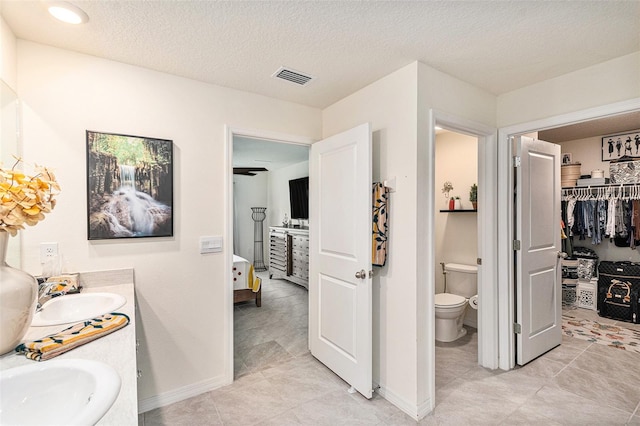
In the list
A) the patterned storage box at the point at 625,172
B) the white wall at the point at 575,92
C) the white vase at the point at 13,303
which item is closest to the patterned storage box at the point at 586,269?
the patterned storage box at the point at 625,172

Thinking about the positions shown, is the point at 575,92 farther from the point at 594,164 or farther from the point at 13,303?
the point at 13,303

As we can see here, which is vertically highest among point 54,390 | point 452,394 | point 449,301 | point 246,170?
point 246,170

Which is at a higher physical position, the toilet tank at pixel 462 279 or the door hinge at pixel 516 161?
the door hinge at pixel 516 161

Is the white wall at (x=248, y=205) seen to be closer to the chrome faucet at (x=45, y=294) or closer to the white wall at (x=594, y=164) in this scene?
the chrome faucet at (x=45, y=294)

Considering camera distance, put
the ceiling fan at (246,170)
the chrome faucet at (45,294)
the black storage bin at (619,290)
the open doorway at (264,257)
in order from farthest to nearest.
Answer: the ceiling fan at (246,170) < the black storage bin at (619,290) < the open doorway at (264,257) < the chrome faucet at (45,294)

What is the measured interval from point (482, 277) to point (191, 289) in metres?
2.42

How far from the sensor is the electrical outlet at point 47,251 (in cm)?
180

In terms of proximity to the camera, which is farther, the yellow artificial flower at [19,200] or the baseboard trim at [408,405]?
the baseboard trim at [408,405]

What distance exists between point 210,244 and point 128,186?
2.25 feet

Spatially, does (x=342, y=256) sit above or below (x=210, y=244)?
below

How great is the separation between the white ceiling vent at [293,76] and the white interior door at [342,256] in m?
0.49

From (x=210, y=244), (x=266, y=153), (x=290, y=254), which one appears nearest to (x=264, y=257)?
(x=290, y=254)

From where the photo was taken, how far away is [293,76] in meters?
2.27

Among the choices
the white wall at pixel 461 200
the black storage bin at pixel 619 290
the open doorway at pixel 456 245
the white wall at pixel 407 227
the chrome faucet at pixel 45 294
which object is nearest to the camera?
the chrome faucet at pixel 45 294
